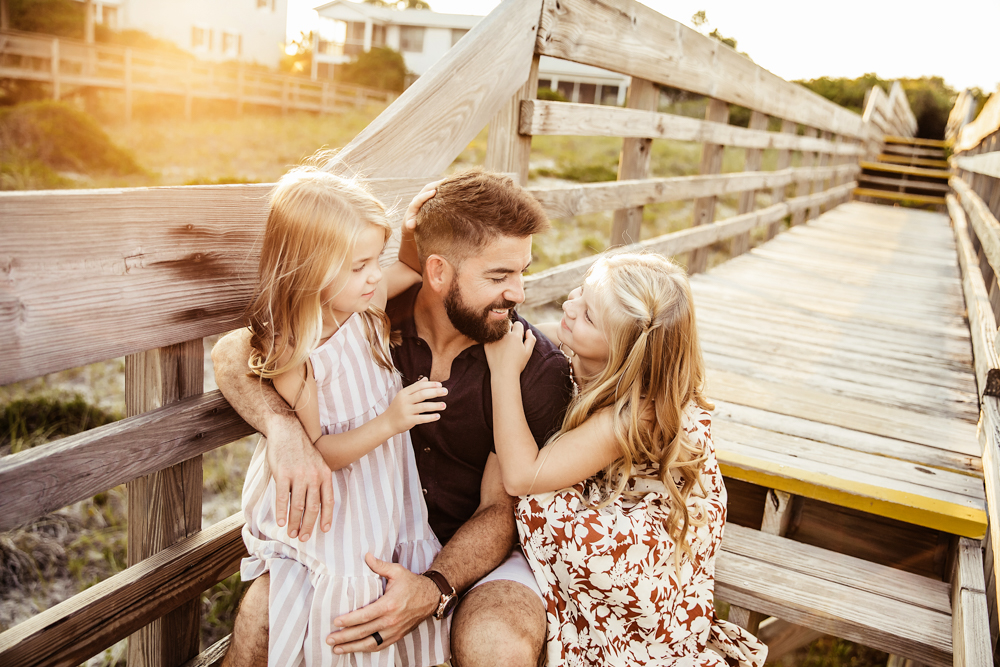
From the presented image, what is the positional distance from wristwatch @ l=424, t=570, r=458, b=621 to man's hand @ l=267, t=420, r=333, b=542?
10.9 inches

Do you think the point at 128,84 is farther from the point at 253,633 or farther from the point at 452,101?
the point at 253,633

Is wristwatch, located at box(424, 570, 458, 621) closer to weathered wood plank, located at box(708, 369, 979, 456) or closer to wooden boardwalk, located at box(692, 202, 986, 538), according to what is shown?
wooden boardwalk, located at box(692, 202, 986, 538)

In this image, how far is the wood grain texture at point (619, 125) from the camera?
260cm

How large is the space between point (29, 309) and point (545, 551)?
123 cm

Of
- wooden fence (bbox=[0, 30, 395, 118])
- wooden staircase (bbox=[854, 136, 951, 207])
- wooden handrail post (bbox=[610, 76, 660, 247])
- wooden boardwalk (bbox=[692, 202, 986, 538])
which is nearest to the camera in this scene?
wooden boardwalk (bbox=[692, 202, 986, 538])

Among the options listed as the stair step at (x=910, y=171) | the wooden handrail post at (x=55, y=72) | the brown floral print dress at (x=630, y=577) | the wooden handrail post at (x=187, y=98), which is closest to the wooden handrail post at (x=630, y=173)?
the brown floral print dress at (x=630, y=577)

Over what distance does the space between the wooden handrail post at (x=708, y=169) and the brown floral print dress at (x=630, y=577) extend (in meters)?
3.35

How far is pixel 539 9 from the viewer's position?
7.96ft

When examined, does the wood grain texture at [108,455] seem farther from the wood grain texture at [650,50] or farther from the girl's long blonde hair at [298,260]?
the wood grain texture at [650,50]

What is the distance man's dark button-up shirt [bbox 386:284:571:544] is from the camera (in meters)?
1.85

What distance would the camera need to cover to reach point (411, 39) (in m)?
31.9

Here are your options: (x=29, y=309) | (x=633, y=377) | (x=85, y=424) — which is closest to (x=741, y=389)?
(x=633, y=377)

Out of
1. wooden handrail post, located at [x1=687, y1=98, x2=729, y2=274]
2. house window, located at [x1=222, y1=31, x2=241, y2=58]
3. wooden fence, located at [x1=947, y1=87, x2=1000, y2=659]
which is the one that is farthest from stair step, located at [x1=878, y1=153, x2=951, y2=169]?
house window, located at [x1=222, y1=31, x2=241, y2=58]

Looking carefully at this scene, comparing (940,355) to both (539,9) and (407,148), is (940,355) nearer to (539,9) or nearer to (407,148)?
(539,9)
